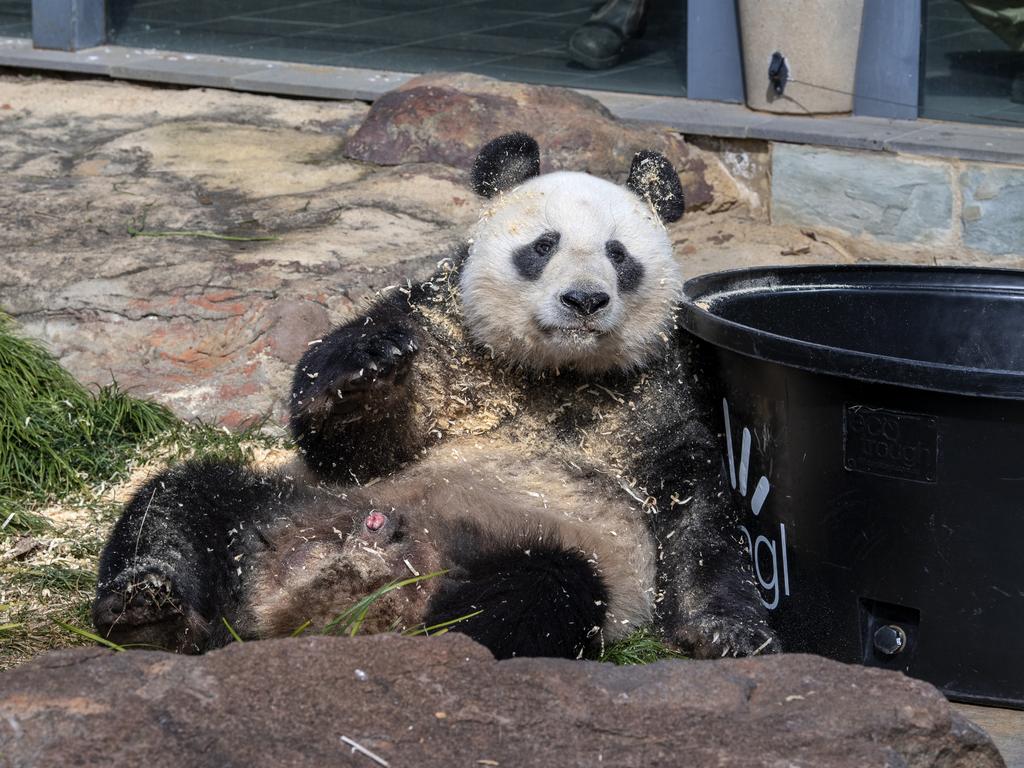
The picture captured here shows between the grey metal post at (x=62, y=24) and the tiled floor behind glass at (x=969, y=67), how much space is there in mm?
4876

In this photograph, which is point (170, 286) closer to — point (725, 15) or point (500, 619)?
point (500, 619)

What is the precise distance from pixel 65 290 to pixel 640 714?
3.24 meters

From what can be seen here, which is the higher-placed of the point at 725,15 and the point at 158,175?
the point at 725,15

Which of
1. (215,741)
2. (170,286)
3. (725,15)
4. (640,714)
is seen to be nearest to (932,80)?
(725,15)

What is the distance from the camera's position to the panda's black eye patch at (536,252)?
11.2ft

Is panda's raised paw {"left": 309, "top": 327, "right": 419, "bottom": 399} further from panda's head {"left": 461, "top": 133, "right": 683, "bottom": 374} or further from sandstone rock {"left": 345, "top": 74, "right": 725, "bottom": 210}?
sandstone rock {"left": 345, "top": 74, "right": 725, "bottom": 210}

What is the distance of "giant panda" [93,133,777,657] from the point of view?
2936 mm

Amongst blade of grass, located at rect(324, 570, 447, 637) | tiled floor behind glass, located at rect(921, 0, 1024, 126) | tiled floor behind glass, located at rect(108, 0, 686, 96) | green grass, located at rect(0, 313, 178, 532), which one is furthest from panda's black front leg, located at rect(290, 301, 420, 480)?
tiled floor behind glass, located at rect(108, 0, 686, 96)

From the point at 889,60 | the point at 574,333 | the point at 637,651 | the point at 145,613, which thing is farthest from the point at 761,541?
→ the point at 889,60

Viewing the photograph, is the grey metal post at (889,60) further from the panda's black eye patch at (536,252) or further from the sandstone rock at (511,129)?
the panda's black eye patch at (536,252)

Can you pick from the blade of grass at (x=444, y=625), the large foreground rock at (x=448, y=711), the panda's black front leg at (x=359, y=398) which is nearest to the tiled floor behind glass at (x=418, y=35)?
the panda's black front leg at (x=359, y=398)

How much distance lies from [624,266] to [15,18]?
19.5ft

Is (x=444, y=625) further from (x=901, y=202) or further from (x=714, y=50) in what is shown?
(x=714, y=50)

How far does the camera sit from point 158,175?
5867mm
